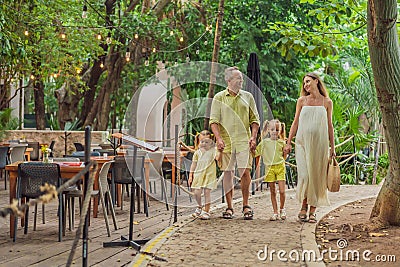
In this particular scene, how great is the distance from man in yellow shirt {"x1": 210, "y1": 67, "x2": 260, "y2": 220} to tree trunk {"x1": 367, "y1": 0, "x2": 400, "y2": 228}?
1.58 metres

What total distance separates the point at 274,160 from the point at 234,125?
77 cm

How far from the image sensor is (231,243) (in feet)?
19.3

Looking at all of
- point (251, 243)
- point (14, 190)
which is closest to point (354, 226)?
point (251, 243)

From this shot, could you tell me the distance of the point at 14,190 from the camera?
6.89 meters

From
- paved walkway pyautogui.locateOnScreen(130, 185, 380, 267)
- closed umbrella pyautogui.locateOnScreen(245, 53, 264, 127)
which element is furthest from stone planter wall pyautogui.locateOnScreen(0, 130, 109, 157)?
paved walkway pyautogui.locateOnScreen(130, 185, 380, 267)

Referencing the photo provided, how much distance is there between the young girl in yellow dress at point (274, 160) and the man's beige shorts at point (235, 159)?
1.31 ft

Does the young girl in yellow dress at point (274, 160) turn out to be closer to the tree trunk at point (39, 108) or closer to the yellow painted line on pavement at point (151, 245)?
the yellow painted line on pavement at point (151, 245)

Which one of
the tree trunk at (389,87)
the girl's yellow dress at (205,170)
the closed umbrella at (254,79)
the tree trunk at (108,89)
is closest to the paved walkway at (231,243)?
the girl's yellow dress at (205,170)

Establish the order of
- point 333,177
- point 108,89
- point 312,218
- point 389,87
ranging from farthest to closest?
point 108,89, point 312,218, point 333,177, point 389,87

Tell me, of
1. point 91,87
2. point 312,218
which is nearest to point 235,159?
point 312,218

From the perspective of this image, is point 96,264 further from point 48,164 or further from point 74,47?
point 74,47

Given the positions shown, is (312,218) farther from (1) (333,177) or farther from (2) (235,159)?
(2) (235,159)

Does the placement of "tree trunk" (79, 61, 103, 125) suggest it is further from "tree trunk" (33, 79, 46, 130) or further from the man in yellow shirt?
the man in yellow shirt

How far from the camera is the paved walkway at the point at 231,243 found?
5.17m
